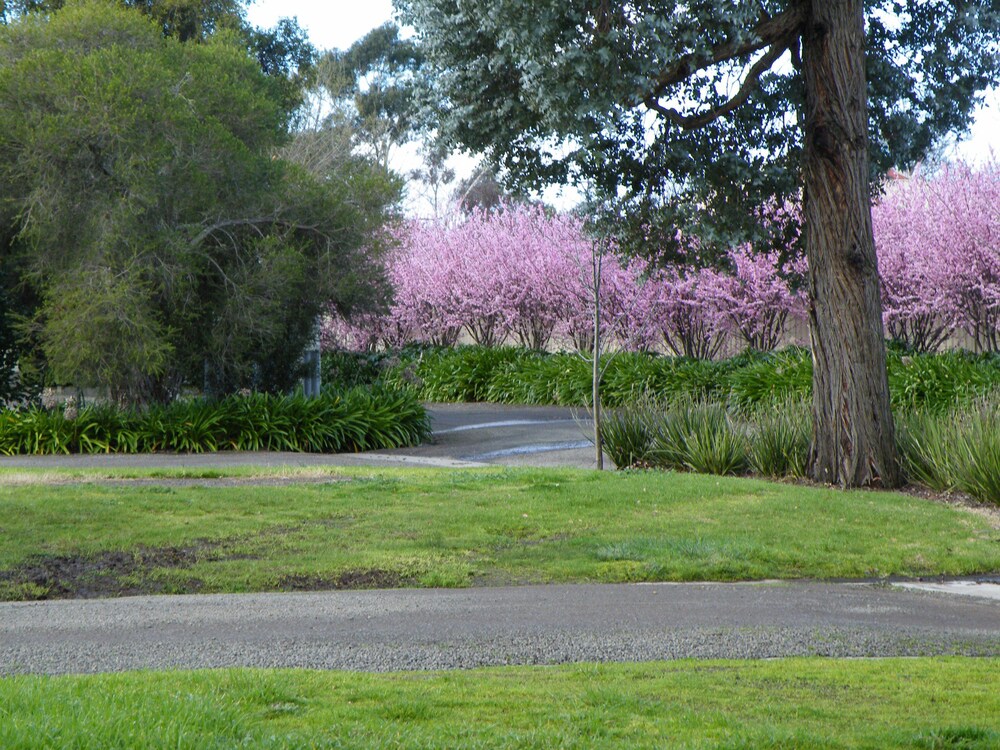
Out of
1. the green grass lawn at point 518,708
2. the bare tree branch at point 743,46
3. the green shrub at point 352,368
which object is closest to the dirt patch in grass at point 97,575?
the green grass lawn at point 518,708

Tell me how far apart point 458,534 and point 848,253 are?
5803 mm

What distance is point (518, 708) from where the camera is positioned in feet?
13.9

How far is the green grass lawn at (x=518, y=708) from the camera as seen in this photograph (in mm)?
3656

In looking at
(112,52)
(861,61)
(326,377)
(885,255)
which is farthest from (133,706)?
(326,377)

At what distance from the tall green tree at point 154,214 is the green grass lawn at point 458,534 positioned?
5.17 m

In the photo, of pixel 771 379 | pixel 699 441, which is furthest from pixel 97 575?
pixel 771 379

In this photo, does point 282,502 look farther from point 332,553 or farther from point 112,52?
point 112,52

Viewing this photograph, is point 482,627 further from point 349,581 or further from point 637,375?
point 637,375

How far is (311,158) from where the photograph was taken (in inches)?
1390

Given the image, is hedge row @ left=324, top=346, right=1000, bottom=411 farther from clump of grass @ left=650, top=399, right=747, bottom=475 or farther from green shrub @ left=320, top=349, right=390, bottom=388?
clump of grass @ left=650, top=399, right=747, bottom=475

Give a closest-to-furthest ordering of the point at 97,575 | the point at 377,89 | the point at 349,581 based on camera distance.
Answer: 1. the point at 97,575
2. the point at 349,581
3. the point at 377,89

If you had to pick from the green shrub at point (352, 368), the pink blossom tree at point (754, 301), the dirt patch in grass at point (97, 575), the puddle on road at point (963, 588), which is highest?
the pink blossom tree at point (754, 301)

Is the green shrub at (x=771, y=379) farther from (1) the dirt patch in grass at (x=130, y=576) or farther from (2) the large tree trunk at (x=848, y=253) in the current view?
(1) the dirt patch in grass at (x=130, y=576)

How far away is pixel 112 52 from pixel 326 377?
44.2 ft
